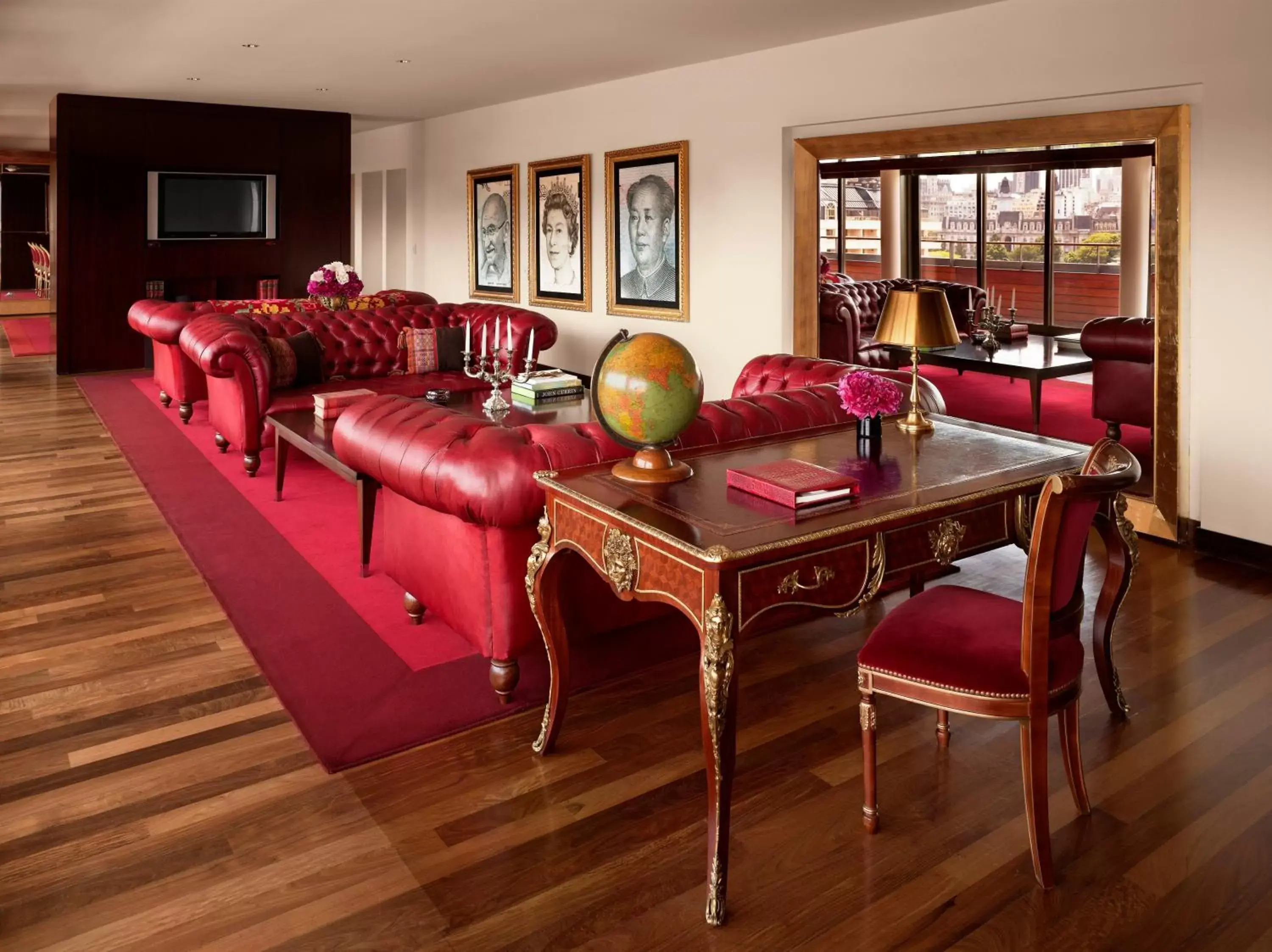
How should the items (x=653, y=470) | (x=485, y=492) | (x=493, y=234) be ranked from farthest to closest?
1. (x=493, y=234)
2. (x=485, y=492)
3. (x=653, y=470)

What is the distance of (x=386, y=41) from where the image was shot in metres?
6.93

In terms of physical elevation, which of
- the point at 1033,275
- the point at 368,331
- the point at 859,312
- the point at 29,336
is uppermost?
the point at 1033,275

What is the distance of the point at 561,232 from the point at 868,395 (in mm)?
6961

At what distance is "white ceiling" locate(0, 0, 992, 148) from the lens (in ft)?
19.3

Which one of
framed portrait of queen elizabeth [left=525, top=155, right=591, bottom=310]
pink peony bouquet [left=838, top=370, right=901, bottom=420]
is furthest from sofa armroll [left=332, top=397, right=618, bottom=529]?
framed portrait of queen elizabeth [left=525, top=155, right=591, bottom=310]

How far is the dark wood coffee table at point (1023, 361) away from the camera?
6.80 meters

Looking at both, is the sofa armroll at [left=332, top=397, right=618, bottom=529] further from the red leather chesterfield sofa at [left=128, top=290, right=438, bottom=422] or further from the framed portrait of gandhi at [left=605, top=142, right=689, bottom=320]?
the framed portrait of gandhi at [left=605, top=142, right=689, bottom=320]

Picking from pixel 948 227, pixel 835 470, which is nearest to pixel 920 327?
pixel 835 470

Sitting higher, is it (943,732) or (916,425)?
(916,425)

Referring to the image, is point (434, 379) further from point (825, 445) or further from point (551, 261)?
point (825, 445)

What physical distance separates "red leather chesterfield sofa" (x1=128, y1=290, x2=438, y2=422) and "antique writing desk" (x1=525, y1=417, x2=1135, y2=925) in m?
5.16

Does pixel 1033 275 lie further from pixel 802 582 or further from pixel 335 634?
pixel 802 582

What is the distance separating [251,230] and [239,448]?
17.3 feet

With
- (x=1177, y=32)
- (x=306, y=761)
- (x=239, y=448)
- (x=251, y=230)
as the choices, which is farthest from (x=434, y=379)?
(x=251, y=230)
